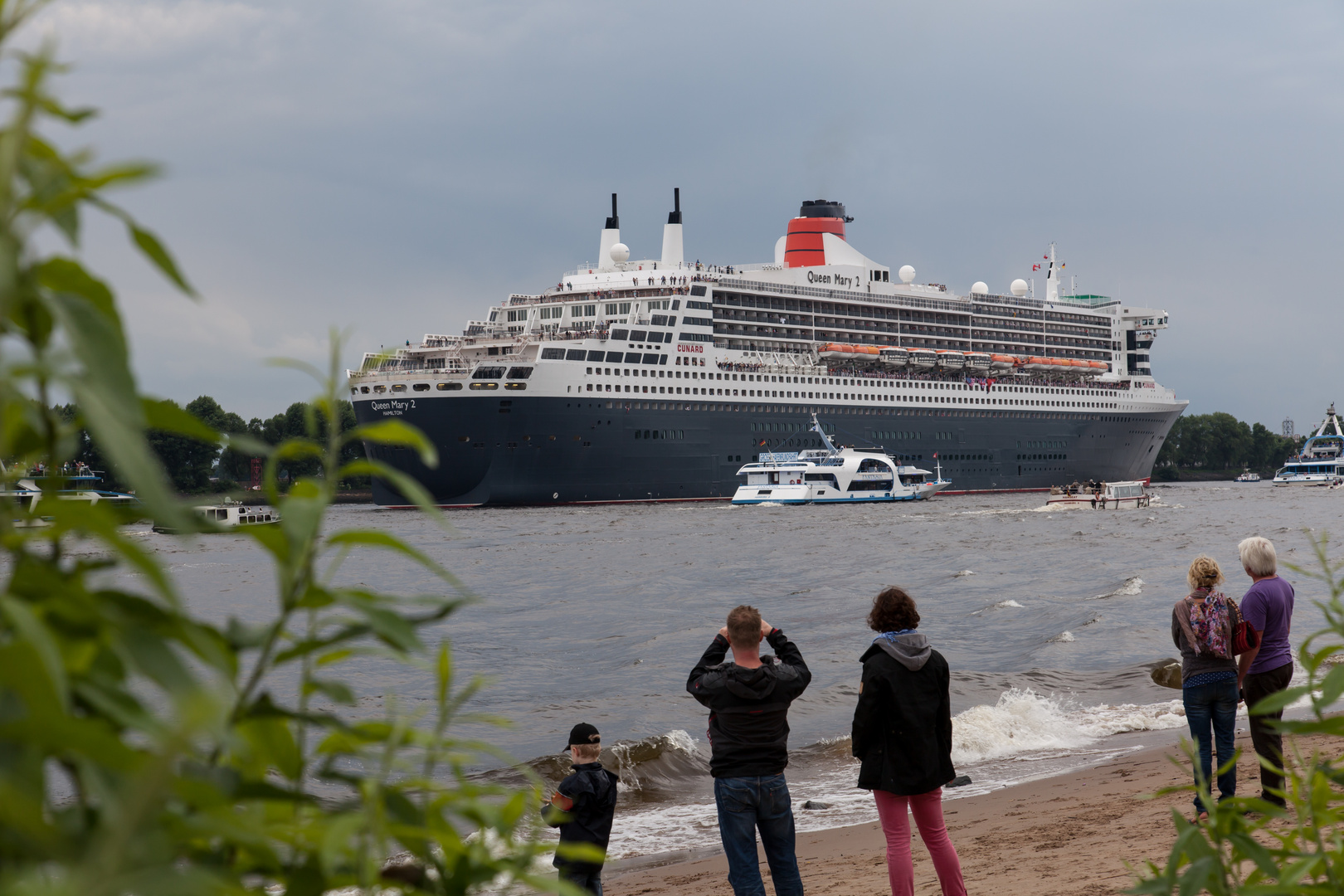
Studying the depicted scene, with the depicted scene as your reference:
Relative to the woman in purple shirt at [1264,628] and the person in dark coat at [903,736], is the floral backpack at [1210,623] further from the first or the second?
the person in dark coat at [903,736]

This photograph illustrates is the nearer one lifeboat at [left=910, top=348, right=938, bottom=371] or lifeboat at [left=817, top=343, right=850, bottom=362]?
lifeboat at [left=817, top=343, right=850, bottom=362]

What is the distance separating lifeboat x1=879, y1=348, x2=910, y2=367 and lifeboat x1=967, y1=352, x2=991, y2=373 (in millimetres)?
5153

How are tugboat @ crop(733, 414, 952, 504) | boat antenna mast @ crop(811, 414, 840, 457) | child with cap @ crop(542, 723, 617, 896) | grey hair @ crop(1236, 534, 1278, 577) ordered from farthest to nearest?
boat antenna mast @ crop(811, 414, 840, 457) < tugboat @ crop(733, 414, 952, 504) < grey hair @ crop(1236, 534, 1278, 577) < child with cap @ crop(542, 723, 617, 896)

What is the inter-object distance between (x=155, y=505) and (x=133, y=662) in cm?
16

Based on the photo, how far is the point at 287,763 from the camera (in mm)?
1005

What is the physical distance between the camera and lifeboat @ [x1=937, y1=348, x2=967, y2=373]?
7181 cm

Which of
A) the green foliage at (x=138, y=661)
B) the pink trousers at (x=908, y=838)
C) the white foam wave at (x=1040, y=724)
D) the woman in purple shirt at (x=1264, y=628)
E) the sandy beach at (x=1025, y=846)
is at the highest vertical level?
the green foliage at (x=138, y=661)

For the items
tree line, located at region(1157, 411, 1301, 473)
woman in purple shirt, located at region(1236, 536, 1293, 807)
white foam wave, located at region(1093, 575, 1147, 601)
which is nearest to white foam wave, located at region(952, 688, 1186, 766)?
woman in purple shirt, located at region(1236, 536, 1293, 807)

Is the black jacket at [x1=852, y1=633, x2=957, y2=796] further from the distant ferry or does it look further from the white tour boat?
the distant ferry

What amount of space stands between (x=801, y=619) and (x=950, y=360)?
52963mm

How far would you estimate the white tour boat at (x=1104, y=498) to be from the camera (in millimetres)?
58156

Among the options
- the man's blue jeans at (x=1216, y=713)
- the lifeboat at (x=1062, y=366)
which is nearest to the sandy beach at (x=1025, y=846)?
the man's blue jeans at (x=1216, y=713)

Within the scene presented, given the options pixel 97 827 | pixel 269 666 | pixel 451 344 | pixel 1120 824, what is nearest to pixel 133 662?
pixel 97 827

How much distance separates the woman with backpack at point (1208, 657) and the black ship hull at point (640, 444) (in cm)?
3928
